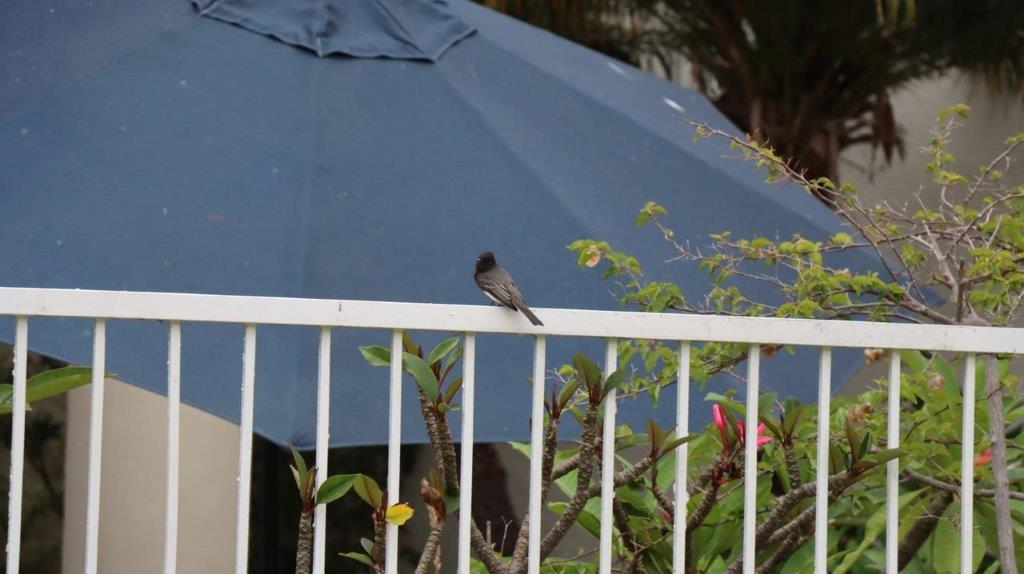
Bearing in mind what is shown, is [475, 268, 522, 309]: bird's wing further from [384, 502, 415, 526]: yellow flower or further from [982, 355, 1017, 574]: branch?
[982, 355, 1017, 574]: branch

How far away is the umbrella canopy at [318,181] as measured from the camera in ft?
11.1

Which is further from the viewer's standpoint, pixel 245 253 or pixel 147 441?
pixel 147 441

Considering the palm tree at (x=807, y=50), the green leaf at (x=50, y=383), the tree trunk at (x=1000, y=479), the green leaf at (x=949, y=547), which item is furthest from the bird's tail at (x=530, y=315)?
the palm tree at (x=807, y=50)

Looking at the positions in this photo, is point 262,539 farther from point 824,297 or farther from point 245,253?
point 824,297

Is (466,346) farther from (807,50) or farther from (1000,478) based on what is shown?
(807,50)

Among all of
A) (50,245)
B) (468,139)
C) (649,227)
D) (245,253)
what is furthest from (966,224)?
(50,245)

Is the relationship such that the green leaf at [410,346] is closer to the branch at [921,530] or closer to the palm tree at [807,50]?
the branch at [921,530]

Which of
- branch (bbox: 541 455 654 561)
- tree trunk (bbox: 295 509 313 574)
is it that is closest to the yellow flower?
tree trunk (bbox: 295 509 313 574)

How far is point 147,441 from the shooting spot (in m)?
4.70

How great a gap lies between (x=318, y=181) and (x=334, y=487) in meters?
1.51

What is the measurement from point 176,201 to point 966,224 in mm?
2126

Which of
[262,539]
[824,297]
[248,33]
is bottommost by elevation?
[262,539]

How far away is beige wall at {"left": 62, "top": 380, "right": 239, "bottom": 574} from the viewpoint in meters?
4.60

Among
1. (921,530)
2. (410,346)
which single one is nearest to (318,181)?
(410,346)
